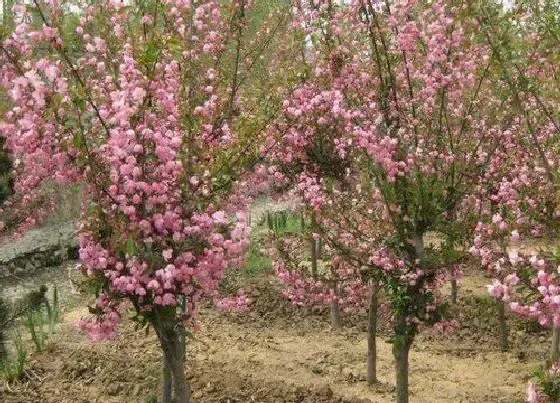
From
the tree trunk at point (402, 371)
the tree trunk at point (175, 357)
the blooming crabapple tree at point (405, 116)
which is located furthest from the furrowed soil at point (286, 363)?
the blooming crabapple tree at point (405, 116)

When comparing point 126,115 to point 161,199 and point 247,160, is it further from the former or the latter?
point 247,160

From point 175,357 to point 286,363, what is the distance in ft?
10.6

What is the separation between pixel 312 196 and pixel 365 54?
4.63 ft

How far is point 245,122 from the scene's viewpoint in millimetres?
4770

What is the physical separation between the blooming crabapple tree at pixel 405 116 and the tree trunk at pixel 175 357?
1.81 meters

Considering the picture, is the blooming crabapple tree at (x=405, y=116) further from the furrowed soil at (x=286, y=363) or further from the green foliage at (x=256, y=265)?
the green foliage at (x=256, y=265)

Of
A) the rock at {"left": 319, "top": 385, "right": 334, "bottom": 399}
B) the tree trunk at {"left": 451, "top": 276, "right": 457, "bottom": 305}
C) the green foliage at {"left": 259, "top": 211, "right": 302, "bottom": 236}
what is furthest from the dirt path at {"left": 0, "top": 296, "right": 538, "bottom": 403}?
the green foliage at {"left": 259, "top": 211, "right": 302, "bottom": 236}

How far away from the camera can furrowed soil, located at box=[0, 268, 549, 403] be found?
21.9 feet

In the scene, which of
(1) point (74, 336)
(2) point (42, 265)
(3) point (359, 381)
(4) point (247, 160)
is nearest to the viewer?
(4) point (247, 160)

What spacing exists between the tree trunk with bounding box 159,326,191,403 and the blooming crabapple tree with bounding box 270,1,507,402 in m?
1.81

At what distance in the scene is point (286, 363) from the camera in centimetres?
758

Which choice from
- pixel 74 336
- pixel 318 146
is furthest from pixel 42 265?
pixel 318 146

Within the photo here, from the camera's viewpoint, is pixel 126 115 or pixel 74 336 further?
pixel 74 336

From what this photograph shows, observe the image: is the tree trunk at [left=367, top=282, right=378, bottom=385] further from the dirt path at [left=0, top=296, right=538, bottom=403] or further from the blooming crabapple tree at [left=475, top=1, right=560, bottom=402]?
the blooming crabapple tree at [left=475, top=1, right=560, bottom=402]
